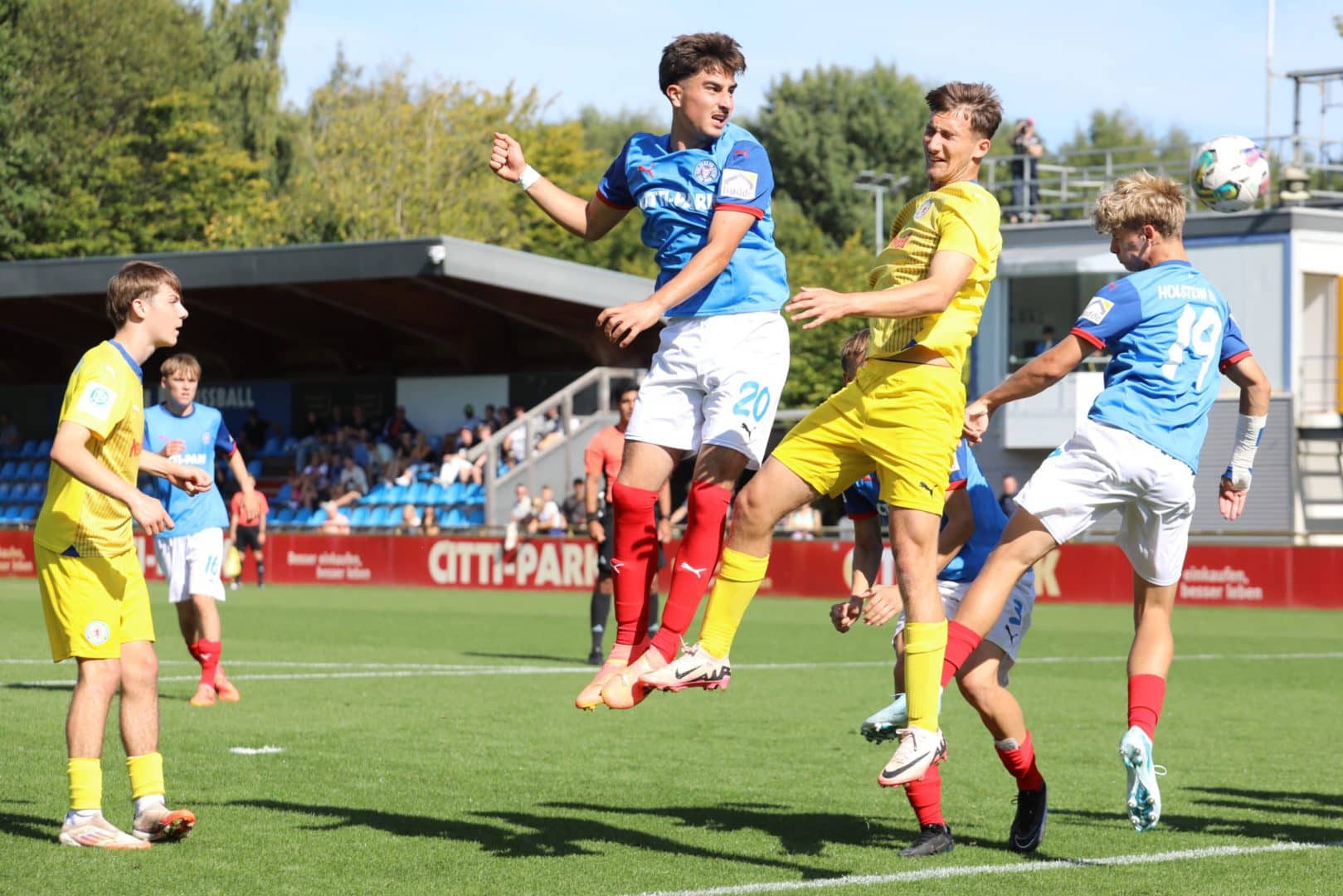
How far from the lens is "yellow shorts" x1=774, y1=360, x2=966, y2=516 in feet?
20.6

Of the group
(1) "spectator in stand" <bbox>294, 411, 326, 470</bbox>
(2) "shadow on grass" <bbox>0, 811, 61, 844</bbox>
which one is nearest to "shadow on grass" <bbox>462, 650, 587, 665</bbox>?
(2) "shadow on grass" <bbox>0, 811, 61, 844</bbox>

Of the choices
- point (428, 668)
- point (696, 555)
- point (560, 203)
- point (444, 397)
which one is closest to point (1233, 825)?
point (696, 555)

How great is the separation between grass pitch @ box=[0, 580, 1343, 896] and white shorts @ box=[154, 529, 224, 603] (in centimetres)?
→ 77

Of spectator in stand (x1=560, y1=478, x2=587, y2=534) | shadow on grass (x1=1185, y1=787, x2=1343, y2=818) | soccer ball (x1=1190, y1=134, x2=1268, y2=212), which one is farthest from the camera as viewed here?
spectator in stand (x1=560, y1=478, x2=587, y2=534)

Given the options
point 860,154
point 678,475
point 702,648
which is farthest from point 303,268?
point 860,154

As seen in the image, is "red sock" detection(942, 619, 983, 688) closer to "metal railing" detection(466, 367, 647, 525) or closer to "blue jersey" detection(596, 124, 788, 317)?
"blue jersey" detection(596, 124, 788, 317)

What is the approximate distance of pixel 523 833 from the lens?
702 centimetres

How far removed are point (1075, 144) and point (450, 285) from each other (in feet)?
198

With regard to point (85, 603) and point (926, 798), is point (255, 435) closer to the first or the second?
point (85, 603)

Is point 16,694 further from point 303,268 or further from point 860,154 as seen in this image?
point 860,154

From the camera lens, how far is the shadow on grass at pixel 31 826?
22.3 ft

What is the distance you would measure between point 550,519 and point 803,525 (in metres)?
4.31

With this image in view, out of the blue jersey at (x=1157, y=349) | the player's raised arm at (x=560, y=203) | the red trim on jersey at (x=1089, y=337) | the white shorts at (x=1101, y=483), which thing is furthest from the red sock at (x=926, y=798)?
the player's raised arm at (x=560, y=203)

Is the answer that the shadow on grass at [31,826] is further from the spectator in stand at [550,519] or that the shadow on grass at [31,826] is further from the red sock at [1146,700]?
the spectator in stand at [550,519]
